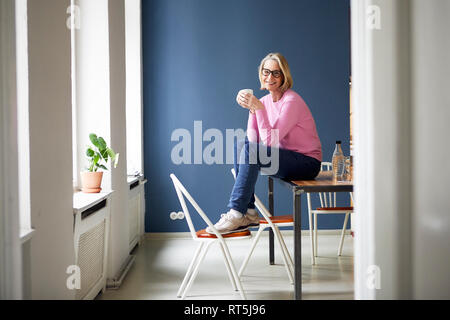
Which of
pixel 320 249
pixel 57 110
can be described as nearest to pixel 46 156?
pixel 57 110

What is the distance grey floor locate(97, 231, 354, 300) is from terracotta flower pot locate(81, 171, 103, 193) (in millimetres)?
670

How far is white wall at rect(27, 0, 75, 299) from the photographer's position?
1.70m

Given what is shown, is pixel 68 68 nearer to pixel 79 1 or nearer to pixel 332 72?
pixel 79 1

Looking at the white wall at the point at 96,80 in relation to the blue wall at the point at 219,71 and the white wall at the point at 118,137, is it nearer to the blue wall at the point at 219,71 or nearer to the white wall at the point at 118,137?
the white wall at the point at 118,137

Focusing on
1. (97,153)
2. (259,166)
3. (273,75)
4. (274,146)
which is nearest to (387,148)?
(259,166)

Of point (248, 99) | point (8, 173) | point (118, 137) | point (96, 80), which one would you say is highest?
point (96, 80)

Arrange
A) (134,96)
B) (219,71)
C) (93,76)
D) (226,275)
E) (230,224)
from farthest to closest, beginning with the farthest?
(219,71)
(134,96)
(226,275)
(93,76)
(230,224)

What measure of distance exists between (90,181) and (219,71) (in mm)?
2350

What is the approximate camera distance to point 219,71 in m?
4.65

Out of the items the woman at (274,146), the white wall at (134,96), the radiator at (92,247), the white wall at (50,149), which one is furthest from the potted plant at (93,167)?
the white wall at (134,96)

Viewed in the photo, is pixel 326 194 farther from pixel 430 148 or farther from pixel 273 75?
pixel 430 148

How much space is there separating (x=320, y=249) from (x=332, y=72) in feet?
6.28

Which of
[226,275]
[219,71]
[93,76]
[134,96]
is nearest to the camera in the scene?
[93,76]

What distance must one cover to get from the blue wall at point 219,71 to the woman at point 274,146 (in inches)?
66.1
